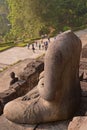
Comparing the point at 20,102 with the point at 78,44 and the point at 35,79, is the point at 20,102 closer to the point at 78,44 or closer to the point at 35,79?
the point at 78,44

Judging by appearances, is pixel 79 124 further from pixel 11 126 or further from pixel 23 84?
pixel 23 84

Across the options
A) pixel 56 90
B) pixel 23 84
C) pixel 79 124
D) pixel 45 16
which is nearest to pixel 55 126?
pixel 56 90

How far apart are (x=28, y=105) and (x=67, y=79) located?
0.83 m

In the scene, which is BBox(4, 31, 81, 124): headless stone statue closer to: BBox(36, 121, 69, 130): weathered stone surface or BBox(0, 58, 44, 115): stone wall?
BBox(36, 121, 69, 130): weathered stone surface

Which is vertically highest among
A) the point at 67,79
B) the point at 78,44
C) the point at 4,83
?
the point at 78,44

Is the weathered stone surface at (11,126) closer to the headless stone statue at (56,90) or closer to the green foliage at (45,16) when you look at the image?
the headless stone statue at (56,90)

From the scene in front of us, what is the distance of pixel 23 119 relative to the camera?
15.0 feet

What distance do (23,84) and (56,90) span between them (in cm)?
373

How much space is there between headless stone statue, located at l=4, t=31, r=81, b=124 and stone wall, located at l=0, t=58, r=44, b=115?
6.51ft

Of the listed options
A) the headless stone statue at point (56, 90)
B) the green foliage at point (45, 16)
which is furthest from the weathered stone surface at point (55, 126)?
the green foliage at point (45, 16)

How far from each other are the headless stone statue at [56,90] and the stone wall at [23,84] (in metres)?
1.98

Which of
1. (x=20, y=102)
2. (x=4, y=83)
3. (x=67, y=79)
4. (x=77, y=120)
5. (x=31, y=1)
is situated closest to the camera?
(x=77, y=120)

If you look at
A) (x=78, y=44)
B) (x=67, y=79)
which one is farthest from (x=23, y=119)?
(x=78, y=44)

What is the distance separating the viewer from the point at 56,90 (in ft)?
13.9
